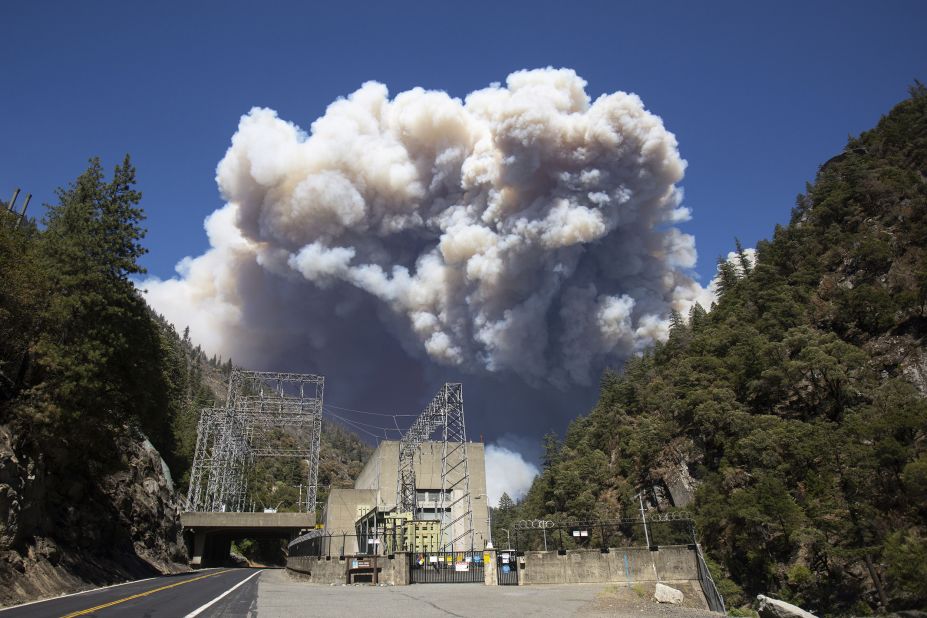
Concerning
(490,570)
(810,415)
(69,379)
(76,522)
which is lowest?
(490,570)

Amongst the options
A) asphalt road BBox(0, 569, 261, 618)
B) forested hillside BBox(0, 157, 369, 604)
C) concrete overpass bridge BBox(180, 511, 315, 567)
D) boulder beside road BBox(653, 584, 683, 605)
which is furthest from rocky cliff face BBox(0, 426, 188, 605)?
boulder beside road BBox(653, 584, 683, 605)

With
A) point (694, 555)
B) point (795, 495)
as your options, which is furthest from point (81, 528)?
point (795, 495)

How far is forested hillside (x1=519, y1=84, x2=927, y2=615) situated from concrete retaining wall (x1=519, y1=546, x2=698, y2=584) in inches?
597

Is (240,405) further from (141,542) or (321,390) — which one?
(141,542)

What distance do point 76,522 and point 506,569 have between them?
60.3 ft

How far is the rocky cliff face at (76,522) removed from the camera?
15394mm

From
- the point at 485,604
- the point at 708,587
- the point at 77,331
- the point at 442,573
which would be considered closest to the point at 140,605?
the point at 485,604

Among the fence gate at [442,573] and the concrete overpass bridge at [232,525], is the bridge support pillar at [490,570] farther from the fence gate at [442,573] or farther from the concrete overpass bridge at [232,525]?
the concrete overpass bridge at [232,525]

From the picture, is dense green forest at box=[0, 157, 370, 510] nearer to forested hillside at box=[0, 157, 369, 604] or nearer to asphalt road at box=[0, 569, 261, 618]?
forested hillside at box=[0, 157, 369, 604]

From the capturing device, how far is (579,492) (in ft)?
202

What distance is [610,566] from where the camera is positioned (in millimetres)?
19750

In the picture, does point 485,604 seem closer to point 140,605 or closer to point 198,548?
point 140,605

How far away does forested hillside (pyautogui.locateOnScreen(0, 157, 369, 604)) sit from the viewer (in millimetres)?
16922

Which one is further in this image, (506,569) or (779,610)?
(506,569)
